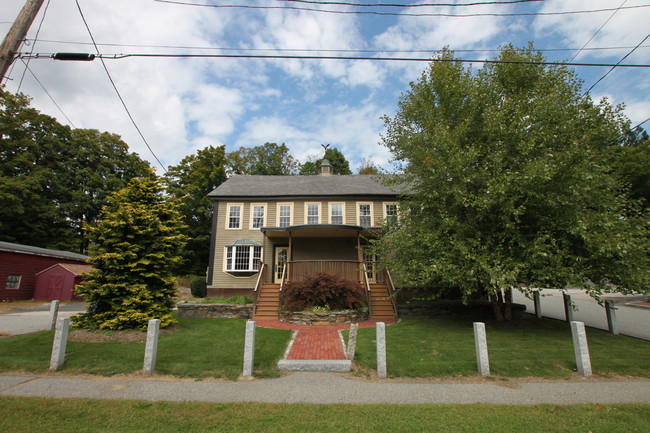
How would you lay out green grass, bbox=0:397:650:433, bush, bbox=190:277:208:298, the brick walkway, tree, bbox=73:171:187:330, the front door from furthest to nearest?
bush, bbox=190:277:208:298 → the front door → tree, bbox=73:171:187:330 → the brick walkway → green grass, bbox=0:397:650:433

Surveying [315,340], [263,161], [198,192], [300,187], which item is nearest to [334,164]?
[263,161]

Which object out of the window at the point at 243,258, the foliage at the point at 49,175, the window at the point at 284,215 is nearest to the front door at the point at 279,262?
the window at the point at 243,258

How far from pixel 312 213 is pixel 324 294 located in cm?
657

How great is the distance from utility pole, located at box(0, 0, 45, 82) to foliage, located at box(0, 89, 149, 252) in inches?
1053

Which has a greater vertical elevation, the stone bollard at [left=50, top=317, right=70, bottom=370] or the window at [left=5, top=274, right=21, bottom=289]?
the window at [left=5, top=274, right=21, bottom=289]

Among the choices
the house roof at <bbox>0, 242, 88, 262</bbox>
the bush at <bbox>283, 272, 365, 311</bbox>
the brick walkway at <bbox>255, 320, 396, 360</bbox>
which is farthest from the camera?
the house roof at <bbox>0, 242, 88, 262</bbox>

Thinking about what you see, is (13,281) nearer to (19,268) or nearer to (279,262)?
(19,268)

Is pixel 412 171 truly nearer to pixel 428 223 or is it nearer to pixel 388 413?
pixel 428 223

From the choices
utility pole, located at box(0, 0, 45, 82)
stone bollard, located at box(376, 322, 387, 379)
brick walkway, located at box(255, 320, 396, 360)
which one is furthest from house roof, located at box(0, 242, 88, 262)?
stone bollard, located at box(376, 322, 387, 379)

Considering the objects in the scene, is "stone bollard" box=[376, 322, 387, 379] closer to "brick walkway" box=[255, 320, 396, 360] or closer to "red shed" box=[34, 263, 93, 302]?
"brick walkway" box=[255, 320, 396, 360]

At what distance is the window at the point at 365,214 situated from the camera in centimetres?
1755

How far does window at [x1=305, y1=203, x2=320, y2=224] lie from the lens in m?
17.7

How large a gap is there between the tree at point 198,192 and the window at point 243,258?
14991mm

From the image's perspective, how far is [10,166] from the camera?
27844 mm
